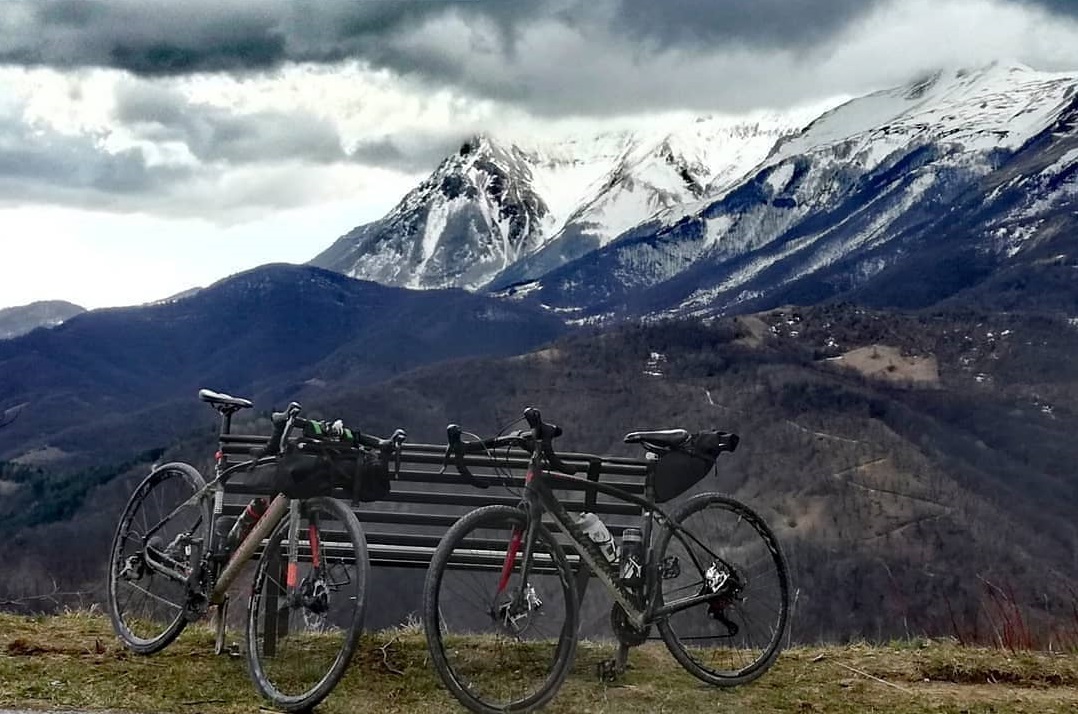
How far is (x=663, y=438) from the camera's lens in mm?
6273

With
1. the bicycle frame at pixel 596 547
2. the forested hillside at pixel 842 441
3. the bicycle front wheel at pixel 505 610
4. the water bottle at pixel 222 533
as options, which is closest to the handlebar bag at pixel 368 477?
the bicycle front wheel at pixel 505 610

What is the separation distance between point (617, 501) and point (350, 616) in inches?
70.4

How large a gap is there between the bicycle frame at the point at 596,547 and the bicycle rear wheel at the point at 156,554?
218 centimetres

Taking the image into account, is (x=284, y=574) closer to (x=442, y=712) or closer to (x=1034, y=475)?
(x=442, y=712)

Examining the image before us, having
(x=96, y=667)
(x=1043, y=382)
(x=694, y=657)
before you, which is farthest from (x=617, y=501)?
(x=1043, y=382)

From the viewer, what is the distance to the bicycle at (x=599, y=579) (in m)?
5.57

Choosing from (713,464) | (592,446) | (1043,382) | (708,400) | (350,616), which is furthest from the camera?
(1043,382)

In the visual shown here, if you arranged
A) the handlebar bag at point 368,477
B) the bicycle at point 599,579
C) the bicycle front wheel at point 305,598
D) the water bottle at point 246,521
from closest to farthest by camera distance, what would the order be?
the bicycle front wheel at point 305,598
the bicycle at point 599,579
the handlebar bag at point 368,477
the water bottle at point 246,521

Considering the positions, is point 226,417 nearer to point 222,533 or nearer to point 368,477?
point 222,533

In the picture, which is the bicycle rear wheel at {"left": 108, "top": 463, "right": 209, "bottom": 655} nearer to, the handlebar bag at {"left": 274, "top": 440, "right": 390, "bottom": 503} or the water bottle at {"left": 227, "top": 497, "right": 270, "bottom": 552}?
the water bottle at {"left": 227, "top": 497, "right": 270, "bottom": 552}

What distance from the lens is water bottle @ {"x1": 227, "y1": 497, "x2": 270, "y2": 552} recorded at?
6121mm

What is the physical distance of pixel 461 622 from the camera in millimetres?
5785

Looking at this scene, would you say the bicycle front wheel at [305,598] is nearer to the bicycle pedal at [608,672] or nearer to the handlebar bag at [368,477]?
the handlebar bag at [368,477]

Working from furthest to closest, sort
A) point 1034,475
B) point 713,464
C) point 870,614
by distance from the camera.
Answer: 1. point 1034,475
2. point 870,614
3. point 713,464
